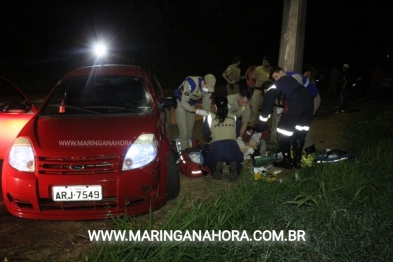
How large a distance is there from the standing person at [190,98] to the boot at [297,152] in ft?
4.50

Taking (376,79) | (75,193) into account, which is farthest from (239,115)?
(376,79)

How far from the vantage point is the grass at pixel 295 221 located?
3137 mm

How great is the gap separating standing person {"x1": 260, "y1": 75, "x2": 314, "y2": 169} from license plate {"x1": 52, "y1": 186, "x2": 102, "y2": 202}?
9.42 ft

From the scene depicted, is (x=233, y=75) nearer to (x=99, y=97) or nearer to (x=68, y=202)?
(x=99, y=97)

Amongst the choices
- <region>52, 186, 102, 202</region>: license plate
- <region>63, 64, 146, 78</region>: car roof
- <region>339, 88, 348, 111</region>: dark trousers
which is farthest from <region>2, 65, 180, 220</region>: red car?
<region>339, 88, 348, 111</region>: dark trousers

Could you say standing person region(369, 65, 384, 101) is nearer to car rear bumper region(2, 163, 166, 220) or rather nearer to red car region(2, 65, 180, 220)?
red car region(2, 65, 180, 220)

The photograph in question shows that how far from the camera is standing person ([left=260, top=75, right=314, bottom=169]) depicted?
556cm

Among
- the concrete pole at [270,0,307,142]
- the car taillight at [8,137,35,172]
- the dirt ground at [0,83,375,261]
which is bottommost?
the dirt ground at [0,83,375,261]

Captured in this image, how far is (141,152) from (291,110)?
2576 millimetres

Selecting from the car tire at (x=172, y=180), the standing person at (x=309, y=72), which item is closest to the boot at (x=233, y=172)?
the car tire at (x=172, y=180)

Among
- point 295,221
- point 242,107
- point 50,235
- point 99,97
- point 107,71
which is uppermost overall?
point 107,71

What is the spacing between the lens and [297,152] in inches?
230

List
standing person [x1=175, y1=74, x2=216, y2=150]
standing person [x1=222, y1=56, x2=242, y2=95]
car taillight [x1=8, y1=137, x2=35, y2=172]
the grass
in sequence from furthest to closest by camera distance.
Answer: standing person [x1=222, y1=56, x2=242, y2=95], standing person [x1=175, y1=74, x2=216, y2=150], car taillight [x1=8, y1=137, x2=35, y2=172], the grass

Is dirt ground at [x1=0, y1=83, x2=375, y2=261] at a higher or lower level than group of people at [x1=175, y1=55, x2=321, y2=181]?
lower
